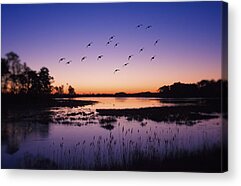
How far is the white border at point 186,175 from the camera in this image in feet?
12.5

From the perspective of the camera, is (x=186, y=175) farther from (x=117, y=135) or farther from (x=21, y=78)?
(x=21, y=78)

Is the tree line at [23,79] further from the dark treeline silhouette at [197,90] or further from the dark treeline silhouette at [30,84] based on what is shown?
the dark treeline silhouette at [197,90]

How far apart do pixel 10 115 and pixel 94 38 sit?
61cm

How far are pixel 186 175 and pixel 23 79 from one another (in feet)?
3.30

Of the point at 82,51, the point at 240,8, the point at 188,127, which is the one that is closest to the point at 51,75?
the point at 82,51

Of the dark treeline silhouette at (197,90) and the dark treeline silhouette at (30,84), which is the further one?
the dark treeline silhouette at (30,84)

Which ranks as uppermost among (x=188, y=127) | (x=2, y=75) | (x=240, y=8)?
(x=240, y=8)

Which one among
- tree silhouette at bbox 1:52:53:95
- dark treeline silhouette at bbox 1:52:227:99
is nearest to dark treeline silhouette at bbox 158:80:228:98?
dark treeline silhouette at bbox 1:52:227:99

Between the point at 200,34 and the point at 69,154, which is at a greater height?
the point at 200,34

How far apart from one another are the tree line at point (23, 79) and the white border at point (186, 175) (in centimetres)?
34

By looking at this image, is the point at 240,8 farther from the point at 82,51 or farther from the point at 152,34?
the point at 82,51

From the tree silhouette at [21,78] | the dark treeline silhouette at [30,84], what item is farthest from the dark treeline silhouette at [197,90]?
the tree silhouette at [21,78]

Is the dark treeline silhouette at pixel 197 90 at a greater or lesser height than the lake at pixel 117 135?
greater

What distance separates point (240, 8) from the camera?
3828 mm
